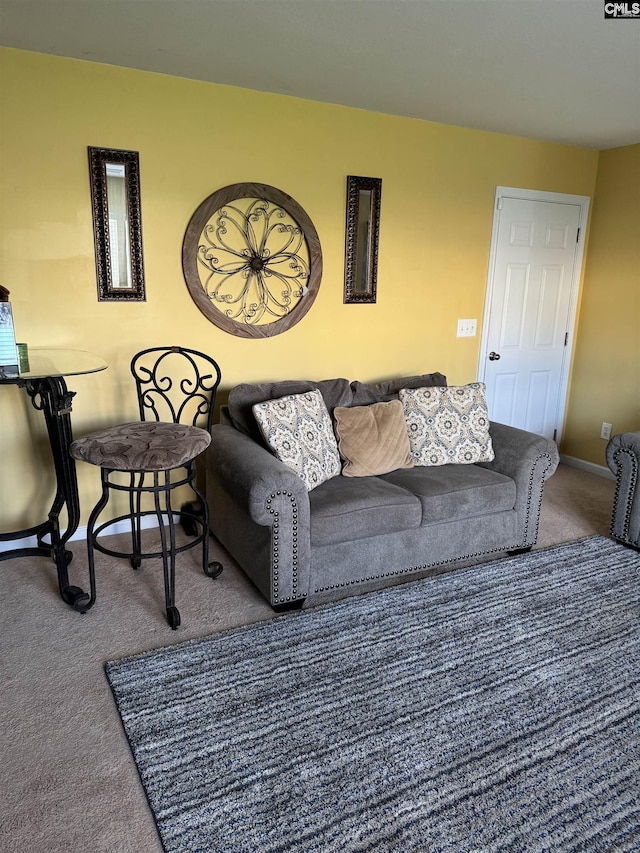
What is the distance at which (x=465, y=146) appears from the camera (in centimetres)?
387

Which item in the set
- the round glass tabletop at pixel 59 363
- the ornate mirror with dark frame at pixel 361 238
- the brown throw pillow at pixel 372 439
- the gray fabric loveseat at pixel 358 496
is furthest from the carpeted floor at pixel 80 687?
the ornate mirror with dark frame at pixel 361 238

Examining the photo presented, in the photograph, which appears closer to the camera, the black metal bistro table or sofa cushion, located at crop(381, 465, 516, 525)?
the black metal bistro table

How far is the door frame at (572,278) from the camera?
414 cm

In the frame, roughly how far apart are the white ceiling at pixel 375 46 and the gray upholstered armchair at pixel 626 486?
1820 mm

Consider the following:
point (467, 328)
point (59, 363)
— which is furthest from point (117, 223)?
point (467, 328)

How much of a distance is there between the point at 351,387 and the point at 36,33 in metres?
2.19

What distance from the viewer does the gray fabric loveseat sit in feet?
8.25

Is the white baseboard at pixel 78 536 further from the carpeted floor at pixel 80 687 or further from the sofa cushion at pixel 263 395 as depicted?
the sofa cushion at pixel 263 395

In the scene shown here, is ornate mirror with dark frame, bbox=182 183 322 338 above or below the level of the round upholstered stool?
above

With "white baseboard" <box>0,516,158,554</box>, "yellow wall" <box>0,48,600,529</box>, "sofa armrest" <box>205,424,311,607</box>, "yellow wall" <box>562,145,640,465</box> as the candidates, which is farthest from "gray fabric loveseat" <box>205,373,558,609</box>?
"yellow wall" <box>562,145,640,465</box>

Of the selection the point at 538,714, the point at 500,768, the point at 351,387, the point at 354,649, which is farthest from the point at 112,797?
the point at 351,387

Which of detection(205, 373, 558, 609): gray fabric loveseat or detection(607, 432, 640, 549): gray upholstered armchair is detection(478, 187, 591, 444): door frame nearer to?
detection(205, 373, 558, 609): gray fabric loveseat

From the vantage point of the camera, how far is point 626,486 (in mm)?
3256

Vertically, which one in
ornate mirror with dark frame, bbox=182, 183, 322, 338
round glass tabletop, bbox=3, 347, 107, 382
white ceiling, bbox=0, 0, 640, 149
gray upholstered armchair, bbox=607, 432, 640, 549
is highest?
white ceiling, bbox=0, 0, 640, 149
